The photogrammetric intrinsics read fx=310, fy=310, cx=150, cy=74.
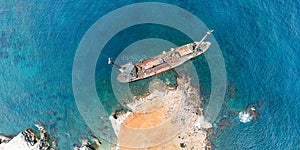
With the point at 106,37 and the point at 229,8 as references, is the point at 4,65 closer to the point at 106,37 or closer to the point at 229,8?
the point at 106,37

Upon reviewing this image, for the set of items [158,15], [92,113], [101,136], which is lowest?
[101,136]

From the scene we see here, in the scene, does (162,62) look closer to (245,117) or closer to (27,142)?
(245,117)

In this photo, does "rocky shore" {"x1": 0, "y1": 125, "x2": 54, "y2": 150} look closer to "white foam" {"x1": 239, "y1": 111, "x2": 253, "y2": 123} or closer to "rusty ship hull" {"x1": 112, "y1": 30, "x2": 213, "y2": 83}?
"rusty ship hull" {"x1": 112, "y1": 30, "x2": 213, "y2": 83}

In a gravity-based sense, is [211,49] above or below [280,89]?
above

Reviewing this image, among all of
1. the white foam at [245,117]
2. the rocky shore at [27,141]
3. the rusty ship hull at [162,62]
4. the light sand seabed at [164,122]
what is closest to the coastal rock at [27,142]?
the rocky shore at [27,141]

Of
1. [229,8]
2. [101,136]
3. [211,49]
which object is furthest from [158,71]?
[229,8]

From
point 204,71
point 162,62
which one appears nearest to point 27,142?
point 162,62
